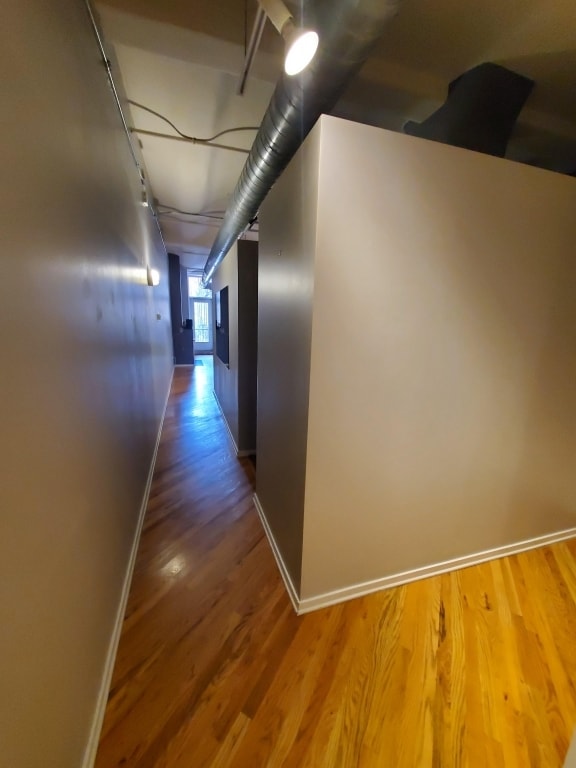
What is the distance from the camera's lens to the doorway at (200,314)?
33.8ft

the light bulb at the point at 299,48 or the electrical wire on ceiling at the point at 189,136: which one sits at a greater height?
the electrical wire on ceiling at the point at 189,136

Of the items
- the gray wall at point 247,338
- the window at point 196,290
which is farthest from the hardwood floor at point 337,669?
the window at point 196,290

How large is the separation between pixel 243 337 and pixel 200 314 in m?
8.55

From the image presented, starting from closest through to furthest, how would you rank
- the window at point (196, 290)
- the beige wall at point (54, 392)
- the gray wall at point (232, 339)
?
the beige wall at point (54, 392) → the gray wall at point (232, 339) → the window at point (196, 290)

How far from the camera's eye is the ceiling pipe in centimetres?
103

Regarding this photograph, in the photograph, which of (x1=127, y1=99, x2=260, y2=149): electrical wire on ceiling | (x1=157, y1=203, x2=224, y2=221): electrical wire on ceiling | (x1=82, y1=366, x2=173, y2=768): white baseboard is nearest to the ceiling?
(x1=127, y1=99, x2=260, y2=149): electrical wire on ceiling

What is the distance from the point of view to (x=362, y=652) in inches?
55.6

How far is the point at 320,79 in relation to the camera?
1270 millimetres

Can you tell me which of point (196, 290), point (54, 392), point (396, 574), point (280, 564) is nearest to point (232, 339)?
point (280, 564)

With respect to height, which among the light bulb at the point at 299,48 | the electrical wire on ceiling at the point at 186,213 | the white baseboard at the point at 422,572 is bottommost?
the white baseboard at the point at 422,572

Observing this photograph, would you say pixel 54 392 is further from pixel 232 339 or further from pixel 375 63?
pixel 232 339

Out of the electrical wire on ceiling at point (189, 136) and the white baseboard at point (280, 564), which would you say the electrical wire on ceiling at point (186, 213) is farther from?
the white baseboard at point (280, 564)

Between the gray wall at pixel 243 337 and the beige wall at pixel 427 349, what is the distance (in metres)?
1.14

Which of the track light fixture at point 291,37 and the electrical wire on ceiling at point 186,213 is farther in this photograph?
the electrical wire on ceiling at point 186,213
